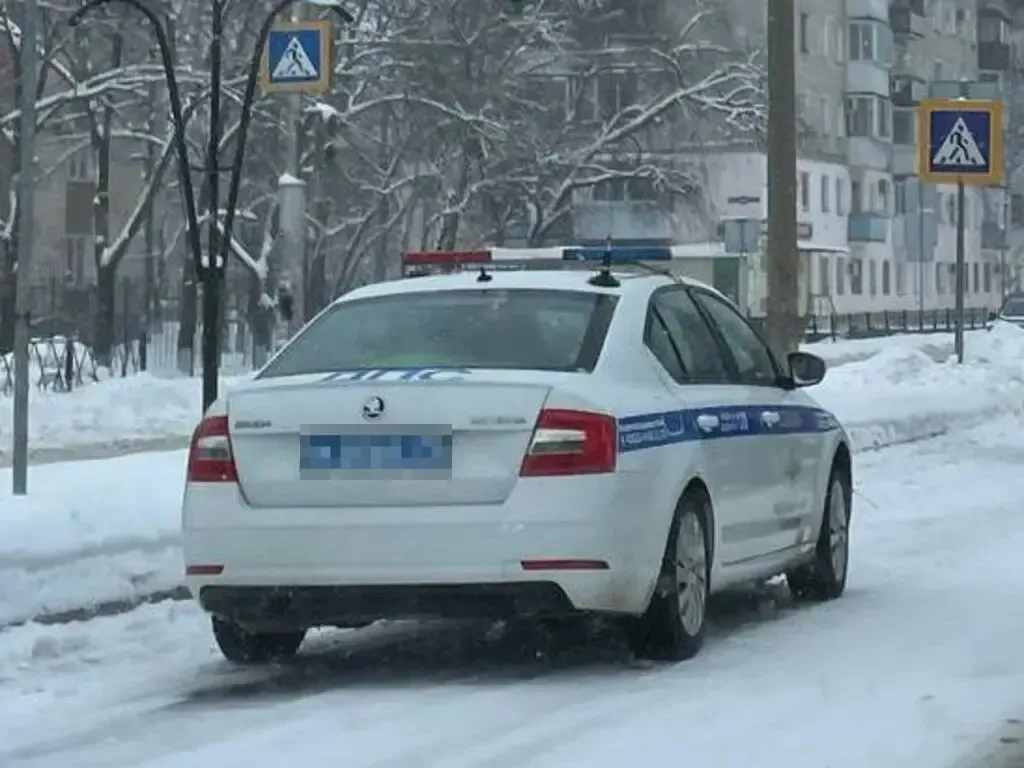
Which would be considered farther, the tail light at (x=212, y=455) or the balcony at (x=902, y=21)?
A: the balcony at (x=902, y=21)

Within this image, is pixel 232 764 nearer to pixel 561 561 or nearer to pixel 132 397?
pixel 561 561

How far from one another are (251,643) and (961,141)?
1776 centimetres

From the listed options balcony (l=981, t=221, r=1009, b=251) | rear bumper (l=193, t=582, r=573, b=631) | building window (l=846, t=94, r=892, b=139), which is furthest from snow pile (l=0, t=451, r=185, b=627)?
balcony (l=981, t=221, r=1009, b=251)

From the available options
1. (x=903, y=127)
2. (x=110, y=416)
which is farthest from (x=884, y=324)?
(x=110, y=416)

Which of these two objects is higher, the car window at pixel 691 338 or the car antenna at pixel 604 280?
the car antenna at pixel 604 280

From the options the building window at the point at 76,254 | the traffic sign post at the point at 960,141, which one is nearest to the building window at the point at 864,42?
the building window at the point at 76,254

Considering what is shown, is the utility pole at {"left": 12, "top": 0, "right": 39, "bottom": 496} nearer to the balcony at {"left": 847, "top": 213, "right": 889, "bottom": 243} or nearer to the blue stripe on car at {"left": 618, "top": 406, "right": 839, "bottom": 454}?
the blue stripe on car at {"left": 618, "top": 406, "right": 839, "bottom": 454}

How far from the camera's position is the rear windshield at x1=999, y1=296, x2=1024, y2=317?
5815 cm

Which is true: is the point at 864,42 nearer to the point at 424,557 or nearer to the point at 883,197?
the point at 883,197

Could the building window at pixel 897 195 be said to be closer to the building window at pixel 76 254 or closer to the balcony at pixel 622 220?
A: the balcony at pixel 622 220

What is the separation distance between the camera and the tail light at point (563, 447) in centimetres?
850

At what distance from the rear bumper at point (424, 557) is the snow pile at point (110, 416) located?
15004 mm

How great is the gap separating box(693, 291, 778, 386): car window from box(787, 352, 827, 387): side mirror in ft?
1.44

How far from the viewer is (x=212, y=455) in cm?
885
